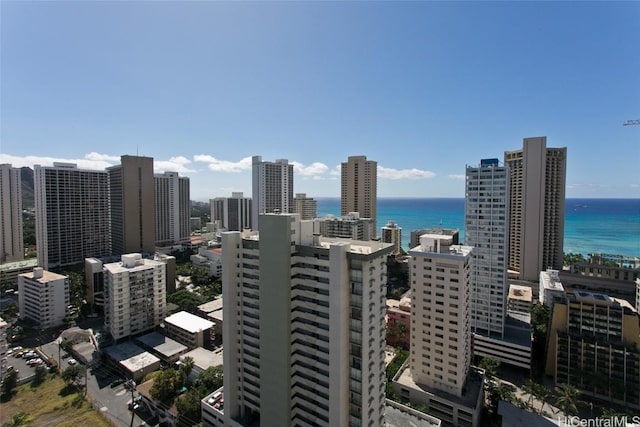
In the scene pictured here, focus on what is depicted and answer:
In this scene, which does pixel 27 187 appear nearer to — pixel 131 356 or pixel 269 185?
pixel 269 185

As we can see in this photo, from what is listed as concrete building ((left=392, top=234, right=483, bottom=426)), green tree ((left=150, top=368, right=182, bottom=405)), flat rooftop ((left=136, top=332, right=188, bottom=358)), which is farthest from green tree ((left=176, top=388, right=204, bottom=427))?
concrete building ((left=392, top=234, right=483, bottom=426))

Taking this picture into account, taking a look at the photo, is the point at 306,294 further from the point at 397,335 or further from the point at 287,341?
the point at 397,335

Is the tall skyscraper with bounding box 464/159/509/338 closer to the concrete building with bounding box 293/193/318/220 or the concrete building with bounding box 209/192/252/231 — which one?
the concrete building with bounding box 293/193/318/220

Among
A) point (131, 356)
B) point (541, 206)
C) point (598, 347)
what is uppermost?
point (541, 206)

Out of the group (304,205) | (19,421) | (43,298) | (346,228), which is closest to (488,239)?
(346,228)

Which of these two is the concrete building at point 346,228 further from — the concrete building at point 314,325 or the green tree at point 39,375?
the green tree at point 39,375

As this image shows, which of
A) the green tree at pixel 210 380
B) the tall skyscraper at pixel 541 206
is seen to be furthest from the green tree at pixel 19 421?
the tall skyscraper at pixel 541 206
